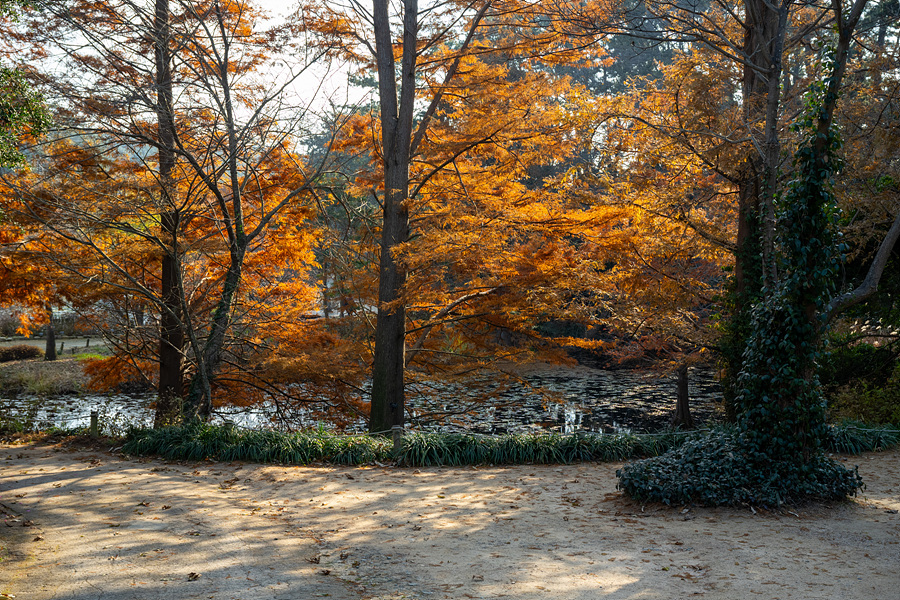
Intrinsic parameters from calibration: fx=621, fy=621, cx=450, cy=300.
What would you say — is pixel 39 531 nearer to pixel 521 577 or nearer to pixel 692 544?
pixel 521 577

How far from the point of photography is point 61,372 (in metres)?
20.5

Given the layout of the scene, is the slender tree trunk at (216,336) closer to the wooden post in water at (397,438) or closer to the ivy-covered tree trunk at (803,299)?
the wooden post in water at (397,438)

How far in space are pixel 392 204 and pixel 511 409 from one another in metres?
7.38

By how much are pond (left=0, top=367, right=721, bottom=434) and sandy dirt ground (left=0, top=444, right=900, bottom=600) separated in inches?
190

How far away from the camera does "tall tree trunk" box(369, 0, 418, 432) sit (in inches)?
436

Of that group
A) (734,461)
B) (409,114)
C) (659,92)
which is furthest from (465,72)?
(734,461)

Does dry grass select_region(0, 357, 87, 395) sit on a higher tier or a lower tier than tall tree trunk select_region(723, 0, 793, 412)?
lower

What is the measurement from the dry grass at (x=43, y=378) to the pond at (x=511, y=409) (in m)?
0.74

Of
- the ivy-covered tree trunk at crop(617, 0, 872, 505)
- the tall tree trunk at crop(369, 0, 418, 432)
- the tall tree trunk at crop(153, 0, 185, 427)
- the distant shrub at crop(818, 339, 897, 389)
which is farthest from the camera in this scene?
the distant shrub at crop(818, 339, 897, 389)

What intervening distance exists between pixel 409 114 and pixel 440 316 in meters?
3.76

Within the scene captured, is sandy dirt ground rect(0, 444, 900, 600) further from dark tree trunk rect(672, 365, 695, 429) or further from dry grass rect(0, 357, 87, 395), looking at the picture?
dry grass rect(0, 357, 87, 395)

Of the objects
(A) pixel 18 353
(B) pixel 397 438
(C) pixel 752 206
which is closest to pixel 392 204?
(B) pixel 397 438

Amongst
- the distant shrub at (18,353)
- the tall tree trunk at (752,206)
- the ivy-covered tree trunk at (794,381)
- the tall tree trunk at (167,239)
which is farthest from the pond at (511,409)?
the distant shrub at (18,353)

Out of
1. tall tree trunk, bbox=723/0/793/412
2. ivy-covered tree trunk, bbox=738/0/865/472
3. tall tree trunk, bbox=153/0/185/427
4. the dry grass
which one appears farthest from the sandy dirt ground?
the dry grass
